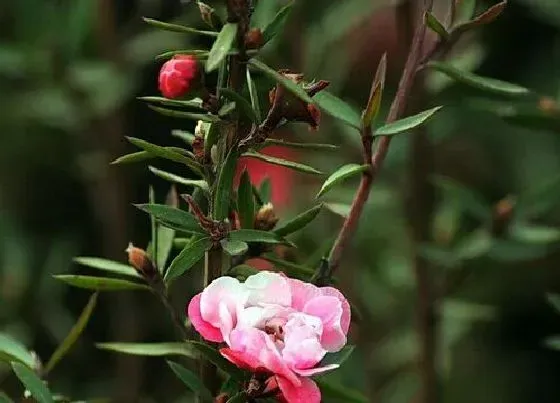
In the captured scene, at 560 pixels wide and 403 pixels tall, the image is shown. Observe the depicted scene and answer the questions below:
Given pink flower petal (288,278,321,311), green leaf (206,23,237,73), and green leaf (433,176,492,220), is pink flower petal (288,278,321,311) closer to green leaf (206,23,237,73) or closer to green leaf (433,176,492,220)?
green leaf (206,23,237,73)

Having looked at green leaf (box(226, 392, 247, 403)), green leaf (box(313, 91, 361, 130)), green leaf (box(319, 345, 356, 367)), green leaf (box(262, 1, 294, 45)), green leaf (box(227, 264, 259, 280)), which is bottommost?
green leaf (box(226, 392, 247, 403))

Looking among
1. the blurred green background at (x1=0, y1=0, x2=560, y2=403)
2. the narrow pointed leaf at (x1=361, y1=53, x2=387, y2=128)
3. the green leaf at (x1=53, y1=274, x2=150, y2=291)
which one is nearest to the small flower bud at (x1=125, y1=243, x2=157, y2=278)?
the green leaf at (x1=53, y1=274, x2=150, y2=291)

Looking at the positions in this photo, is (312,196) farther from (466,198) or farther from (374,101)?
(374,101)

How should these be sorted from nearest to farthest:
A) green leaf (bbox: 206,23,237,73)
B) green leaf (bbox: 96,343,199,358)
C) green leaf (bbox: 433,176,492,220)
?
1. green leaf (bbox: 206,23,237,73)
2. green leaf (bbox: 96,343,199,358)
3. green leaf (bbox: 433,176,492,220)

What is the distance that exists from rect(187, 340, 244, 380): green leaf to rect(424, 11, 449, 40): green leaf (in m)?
0.17

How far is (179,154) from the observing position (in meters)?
0.40

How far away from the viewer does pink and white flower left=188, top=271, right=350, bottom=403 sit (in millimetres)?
361

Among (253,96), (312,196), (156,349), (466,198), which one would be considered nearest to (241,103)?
(253,96)

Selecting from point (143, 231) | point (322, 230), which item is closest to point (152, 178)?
point (143, 231)

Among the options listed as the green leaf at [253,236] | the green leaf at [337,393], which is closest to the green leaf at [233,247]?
the green leaf at [253,236]

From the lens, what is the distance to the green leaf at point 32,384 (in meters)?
0.42

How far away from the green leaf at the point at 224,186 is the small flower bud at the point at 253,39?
0.14 feet

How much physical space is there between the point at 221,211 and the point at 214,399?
78 millimetres

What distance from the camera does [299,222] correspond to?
43 cm
